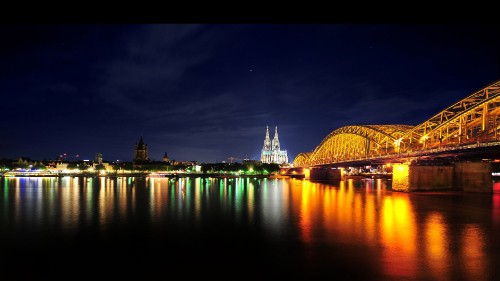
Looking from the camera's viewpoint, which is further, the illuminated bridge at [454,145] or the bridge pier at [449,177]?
the bridge pier at [449,177]

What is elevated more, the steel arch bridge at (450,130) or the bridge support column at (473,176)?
the steel arch bridge at (450,130)

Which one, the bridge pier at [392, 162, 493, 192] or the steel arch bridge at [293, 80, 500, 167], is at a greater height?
the steel arch bridge at [293, 80, 500, 167]

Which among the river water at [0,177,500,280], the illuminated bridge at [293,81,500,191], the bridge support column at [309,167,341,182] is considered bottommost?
the bridge support column at [309,167,341,182]

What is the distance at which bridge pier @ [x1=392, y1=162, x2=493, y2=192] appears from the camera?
5481 cm

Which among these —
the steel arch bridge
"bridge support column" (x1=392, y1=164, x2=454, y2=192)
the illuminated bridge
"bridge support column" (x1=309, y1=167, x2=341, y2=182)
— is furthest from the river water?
"bridge support column" (x1=309, y1=167, x2=341, y2=182)

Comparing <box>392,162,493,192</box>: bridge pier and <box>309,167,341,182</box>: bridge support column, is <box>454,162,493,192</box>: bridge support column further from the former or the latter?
<box>309,167,341,182</box>: bridge support column

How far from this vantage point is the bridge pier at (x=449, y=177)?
54.8m

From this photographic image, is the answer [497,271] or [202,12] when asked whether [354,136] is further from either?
[202,12]

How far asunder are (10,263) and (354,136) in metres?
89.2

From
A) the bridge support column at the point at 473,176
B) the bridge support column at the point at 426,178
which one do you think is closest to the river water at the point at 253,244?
the bridge support column at the point at 426,178

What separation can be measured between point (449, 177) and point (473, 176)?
3.41m

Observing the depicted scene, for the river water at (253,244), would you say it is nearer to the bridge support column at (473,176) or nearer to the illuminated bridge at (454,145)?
the illuminated bridge at (454,145)

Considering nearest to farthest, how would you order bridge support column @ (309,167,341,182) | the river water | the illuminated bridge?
1. the river water
2. the illuminated bridge
3. bridge support column @ (309,167,341,182)

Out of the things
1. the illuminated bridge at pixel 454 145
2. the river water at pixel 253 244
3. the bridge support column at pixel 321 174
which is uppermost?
the illuminated bridge at pixel 454 145
